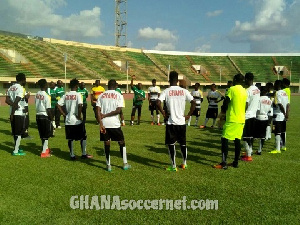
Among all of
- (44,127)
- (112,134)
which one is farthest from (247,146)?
(44,127)

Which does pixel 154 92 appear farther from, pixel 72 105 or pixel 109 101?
pixel 109 101

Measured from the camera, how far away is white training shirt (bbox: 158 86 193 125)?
647 centimetres

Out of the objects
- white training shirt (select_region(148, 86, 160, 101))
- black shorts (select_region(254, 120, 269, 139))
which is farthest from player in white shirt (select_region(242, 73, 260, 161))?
white training shirt (select_region(148, 86, 160, 101))

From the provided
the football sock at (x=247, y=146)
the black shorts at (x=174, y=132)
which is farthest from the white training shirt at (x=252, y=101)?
the black shorts at (x=174, y=132)

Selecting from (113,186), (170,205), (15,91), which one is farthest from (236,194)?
(15,91)

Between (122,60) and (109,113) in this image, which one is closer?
(109,113)

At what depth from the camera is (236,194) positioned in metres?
5.32

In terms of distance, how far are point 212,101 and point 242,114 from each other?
6802 millimetres

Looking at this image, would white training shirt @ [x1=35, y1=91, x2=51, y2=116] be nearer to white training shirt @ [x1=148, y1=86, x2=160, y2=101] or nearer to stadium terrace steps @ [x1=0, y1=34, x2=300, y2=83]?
white training shirt @ [x1=148, y1=86, x2=160, y2=101]

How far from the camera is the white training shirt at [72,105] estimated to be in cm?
759

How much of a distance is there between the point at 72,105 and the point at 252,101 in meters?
4.71

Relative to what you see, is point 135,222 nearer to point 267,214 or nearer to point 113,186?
point 113,186
